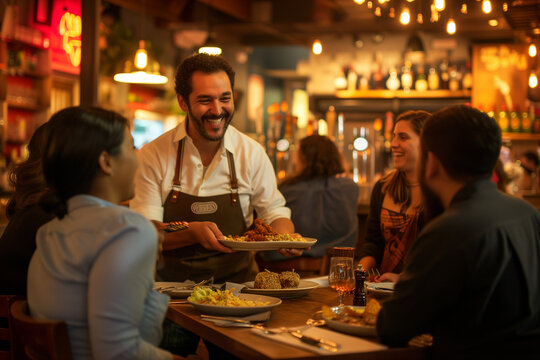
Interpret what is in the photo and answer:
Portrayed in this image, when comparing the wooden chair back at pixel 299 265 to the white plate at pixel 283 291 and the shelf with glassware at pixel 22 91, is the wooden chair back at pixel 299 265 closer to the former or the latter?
the white plate at pixel 283 291

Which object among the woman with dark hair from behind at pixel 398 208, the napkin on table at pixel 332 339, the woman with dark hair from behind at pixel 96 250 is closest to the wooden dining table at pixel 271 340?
the napkin on table at pixel 332 339

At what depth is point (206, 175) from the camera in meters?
2.83

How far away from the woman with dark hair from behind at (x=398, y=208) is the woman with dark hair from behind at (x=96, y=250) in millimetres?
1433

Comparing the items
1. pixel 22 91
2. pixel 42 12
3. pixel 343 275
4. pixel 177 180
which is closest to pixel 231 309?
pixel 343 275

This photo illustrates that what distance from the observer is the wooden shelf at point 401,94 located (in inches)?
371

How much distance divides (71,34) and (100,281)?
838 cm

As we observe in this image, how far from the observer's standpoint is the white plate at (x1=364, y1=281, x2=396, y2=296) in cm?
228

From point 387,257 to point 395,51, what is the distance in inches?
307

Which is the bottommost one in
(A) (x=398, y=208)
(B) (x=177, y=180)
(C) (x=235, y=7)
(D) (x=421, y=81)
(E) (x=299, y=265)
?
(E) (x=299, y=265)

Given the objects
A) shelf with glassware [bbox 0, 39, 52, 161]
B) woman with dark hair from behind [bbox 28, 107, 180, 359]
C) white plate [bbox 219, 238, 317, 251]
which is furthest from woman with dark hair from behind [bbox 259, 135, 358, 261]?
shelf with glassware [bbox 0, 39, 52, 161]

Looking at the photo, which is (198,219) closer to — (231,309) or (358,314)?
(231,309)

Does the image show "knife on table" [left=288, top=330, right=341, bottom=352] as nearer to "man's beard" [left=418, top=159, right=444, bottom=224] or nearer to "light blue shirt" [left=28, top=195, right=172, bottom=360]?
"light blue shirt" [left=28, top=195, right=172, bottom=360]

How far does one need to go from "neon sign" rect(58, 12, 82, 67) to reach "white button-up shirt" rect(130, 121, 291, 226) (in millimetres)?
6688

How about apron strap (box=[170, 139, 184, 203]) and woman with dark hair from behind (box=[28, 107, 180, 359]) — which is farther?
apron strap (box=[170, 139, 184, 203])
